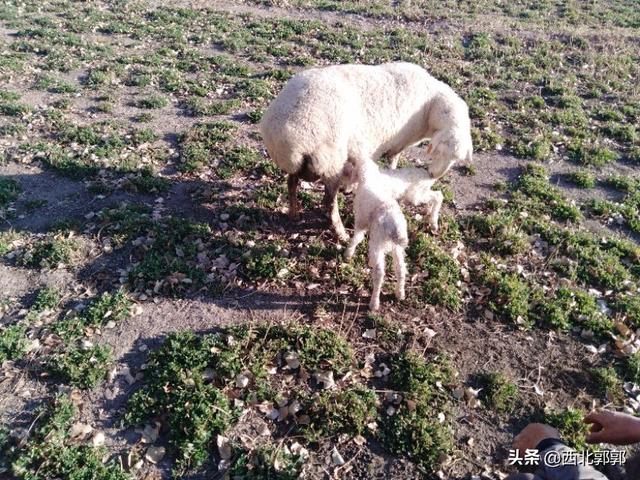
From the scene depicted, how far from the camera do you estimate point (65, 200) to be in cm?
778

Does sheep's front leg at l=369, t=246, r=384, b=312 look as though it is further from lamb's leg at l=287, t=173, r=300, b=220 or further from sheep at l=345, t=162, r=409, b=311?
lamb's leg at l=287, t=173, r=300, b=220

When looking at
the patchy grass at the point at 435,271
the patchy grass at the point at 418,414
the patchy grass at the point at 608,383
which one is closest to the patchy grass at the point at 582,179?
the patchy grass at the point at 435,271

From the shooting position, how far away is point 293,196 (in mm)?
7297

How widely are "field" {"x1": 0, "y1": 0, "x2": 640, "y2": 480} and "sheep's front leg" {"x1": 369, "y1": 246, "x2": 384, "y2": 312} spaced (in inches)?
8.3

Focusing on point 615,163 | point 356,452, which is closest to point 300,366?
point 356,452

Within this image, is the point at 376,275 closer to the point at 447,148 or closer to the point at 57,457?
the point at 447,148

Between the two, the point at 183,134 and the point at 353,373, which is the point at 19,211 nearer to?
the point at 183,134

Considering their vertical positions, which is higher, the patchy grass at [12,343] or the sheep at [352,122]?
the sheep at [352,122]

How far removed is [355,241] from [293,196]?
4.51 feet

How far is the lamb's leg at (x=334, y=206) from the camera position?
266 inches

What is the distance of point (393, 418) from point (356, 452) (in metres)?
0.58

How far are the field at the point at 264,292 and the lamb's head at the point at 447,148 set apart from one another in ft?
3.72

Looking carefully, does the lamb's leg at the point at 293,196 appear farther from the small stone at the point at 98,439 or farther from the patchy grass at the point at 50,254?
the small stone at the point at 98,439

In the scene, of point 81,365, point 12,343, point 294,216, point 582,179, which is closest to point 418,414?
point 294,216
